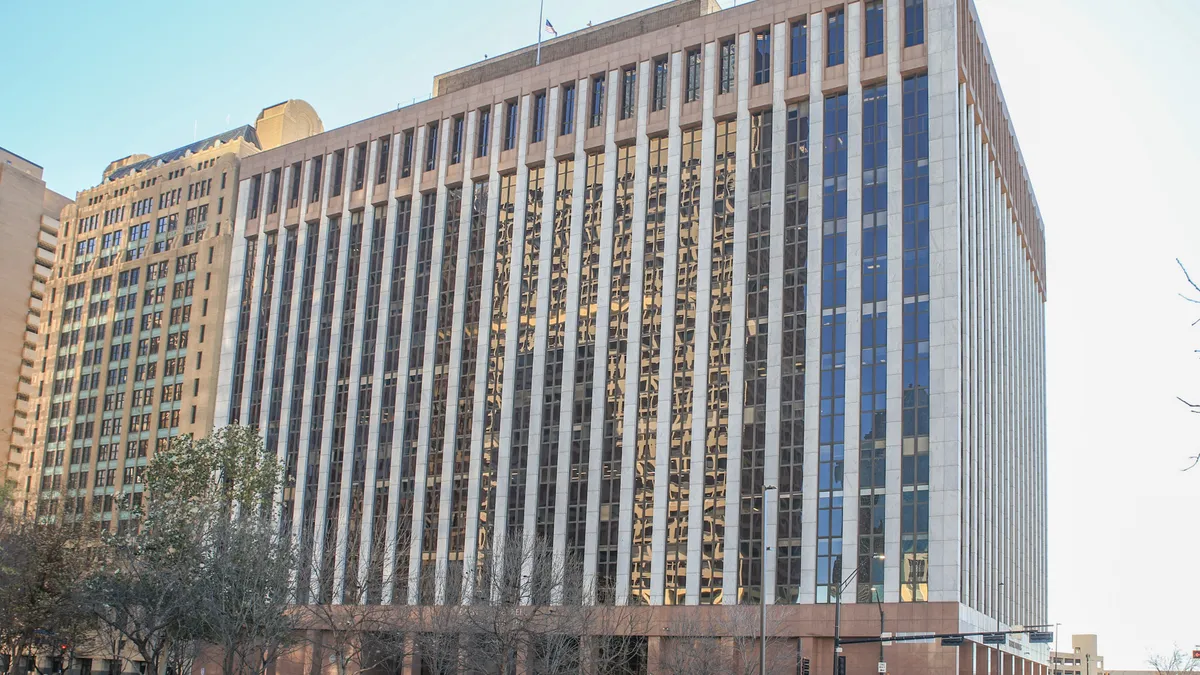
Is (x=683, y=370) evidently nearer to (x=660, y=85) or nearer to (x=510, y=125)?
(x=660, y=85)

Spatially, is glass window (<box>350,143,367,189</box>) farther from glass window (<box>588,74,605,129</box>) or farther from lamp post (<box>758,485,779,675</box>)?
lamp post (<box>758,485,779,675</box>)

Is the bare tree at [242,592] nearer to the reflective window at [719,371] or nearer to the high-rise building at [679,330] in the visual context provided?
the high-rise building at [679,330]

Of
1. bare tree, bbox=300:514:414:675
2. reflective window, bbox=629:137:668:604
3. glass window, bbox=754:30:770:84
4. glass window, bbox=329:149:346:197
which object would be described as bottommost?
bare tree, bbox=300:514:414:675

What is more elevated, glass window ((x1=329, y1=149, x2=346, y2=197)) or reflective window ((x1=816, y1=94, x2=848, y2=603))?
glass window ((x1=329, y1=149, x2=346, y2=197))

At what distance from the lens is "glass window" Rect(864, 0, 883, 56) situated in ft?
303

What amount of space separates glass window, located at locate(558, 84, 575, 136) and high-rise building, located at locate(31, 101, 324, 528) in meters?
40.6

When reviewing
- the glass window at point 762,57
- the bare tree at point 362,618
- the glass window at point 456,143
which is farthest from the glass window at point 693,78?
the bare tree at point 362,618

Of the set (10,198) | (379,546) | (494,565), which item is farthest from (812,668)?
(10,198)

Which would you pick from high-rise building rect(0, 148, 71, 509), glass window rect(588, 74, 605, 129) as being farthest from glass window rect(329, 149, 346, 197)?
high-rise building rect(0, 148, 71, 509)

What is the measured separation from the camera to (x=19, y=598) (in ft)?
267

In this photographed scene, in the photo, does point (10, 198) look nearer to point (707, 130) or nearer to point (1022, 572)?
point (707, 130)

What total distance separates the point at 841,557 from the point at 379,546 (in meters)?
38.8

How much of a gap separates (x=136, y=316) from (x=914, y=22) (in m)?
86.8

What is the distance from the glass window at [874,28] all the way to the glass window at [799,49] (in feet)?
15.6
